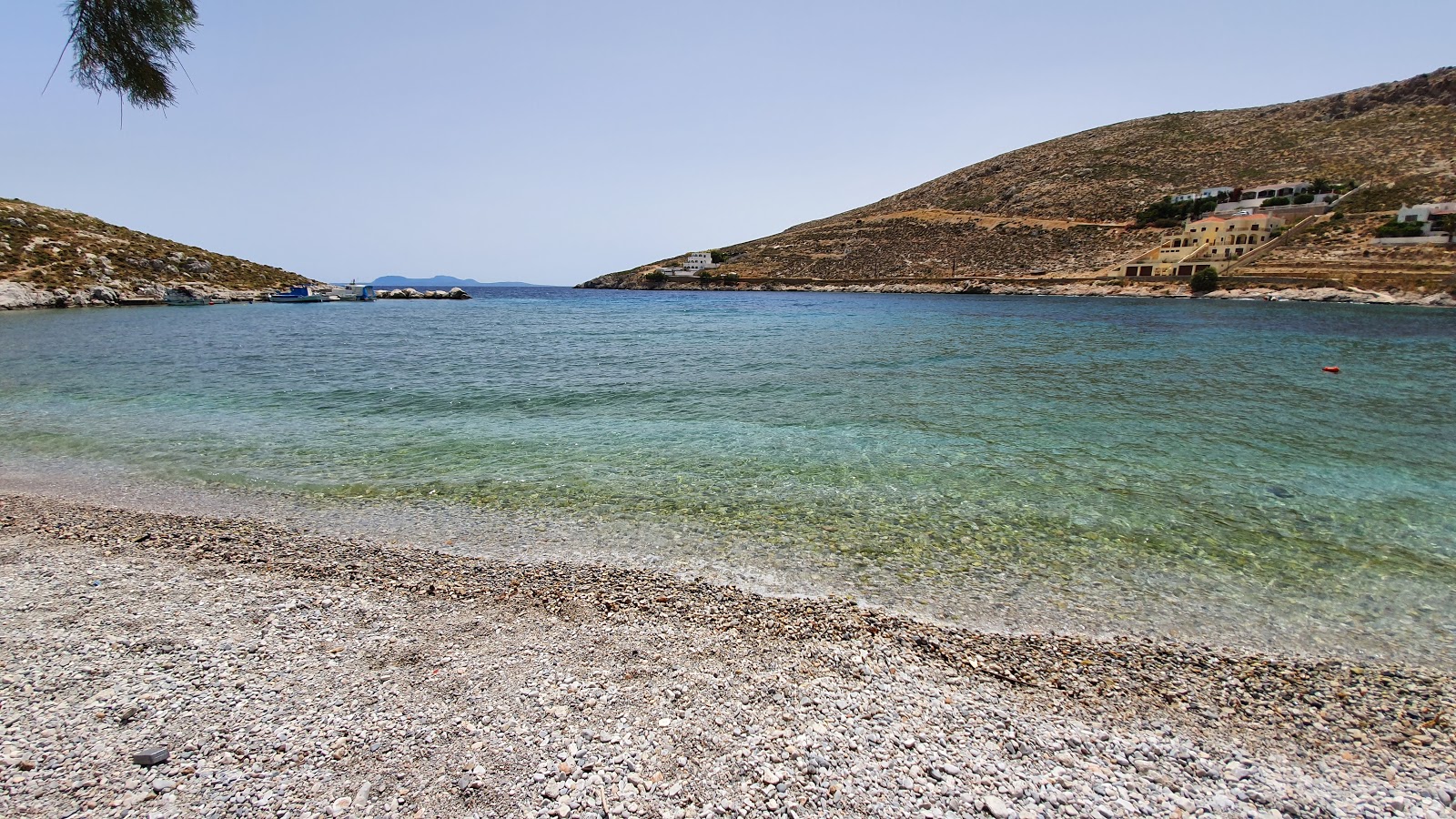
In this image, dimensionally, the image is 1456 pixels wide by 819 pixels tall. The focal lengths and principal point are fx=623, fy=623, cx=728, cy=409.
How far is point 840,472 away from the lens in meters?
11.3

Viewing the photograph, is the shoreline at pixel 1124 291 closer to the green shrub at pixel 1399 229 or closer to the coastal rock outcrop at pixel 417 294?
the green shrub at pixel 1399 229

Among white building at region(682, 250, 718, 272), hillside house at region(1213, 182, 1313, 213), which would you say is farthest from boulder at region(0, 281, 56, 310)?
hillside house at region(1213, 182, 1313, 213)

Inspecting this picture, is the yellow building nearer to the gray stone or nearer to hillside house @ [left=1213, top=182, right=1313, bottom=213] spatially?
hillside house @ [left=1213, top=182, right=1313, bottom=213]

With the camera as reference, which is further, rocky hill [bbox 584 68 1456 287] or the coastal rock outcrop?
the coastal rock outcrop

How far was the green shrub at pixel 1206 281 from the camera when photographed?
222 feet

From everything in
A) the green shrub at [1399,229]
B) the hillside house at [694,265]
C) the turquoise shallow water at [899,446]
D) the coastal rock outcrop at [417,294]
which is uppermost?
the hillside house at [694,265]

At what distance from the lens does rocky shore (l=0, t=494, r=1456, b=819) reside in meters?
3.91

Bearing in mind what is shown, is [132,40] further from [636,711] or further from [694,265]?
[694,265]

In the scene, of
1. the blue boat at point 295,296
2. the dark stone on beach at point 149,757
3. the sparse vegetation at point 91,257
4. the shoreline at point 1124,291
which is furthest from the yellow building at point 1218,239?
the sparse vegetation at point 91,257

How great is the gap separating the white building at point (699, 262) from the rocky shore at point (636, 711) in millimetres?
142930

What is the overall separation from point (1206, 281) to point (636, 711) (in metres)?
83.7

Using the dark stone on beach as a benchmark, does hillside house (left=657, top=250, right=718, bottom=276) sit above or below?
above

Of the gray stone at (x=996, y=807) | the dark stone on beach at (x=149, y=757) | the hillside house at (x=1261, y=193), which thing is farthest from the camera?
the hillside house at (x=1261, y=193)

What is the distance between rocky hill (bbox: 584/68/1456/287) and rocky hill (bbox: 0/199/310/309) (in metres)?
83.0
